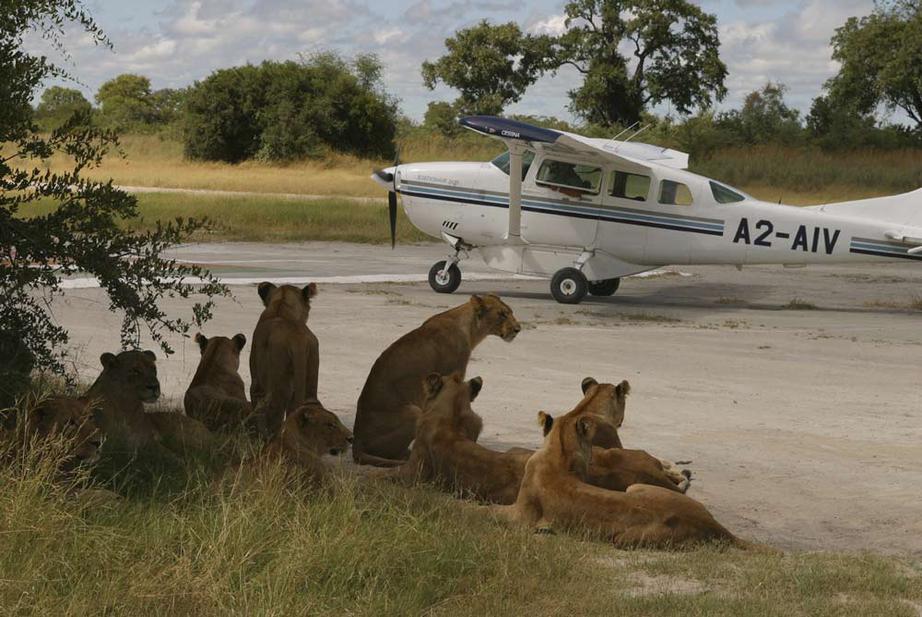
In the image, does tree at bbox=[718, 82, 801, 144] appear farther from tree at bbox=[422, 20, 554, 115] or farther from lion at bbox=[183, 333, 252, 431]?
lion at bbox=[183, 333, 252, 431]

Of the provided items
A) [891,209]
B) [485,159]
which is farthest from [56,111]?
[485,159]

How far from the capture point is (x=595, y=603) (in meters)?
5.82

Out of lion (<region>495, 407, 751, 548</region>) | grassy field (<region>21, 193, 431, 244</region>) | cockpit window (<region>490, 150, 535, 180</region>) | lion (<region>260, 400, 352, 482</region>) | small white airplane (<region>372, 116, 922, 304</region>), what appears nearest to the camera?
lion (<region>495, 407, 751, 548</region>)

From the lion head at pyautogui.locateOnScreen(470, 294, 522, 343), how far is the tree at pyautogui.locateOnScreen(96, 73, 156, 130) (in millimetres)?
53565

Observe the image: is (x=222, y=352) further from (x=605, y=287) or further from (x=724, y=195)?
(x=605, y=287)

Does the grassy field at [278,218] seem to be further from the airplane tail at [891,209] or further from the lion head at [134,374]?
the lion head at [134,374]

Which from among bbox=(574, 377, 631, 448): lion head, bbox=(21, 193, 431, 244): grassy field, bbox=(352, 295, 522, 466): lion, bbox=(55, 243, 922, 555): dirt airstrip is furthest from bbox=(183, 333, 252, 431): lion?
bbox=(21, 193, 431, 244): grassy field

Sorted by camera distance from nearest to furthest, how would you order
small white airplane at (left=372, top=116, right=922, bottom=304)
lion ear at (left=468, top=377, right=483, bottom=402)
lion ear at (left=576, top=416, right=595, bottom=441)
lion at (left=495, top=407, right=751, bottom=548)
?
lion at (left=495, top=407, right=751, bottom=548) < lion ear at (left=576, top=416, right=595, bottom=441) < lion ear at (left=468, top=377, right=483, bottom=402) < small white airplane at (left=372, top=116, right=922, bottom=304)

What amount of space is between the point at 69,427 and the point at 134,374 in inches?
61.1

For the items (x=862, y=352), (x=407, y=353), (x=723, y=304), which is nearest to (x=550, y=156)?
(x=723, y=304)

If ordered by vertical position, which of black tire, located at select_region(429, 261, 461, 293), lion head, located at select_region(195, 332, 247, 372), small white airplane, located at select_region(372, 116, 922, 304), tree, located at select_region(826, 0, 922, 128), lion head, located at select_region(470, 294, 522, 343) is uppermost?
tree, located at select_region(826, 0, 922, 128)

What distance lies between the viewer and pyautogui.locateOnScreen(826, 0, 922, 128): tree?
193 feet

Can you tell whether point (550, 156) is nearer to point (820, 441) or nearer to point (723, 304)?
point (723, 304)

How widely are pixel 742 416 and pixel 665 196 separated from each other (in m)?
9.96
